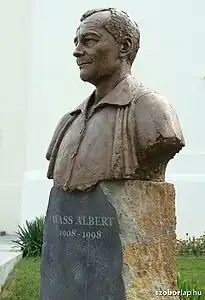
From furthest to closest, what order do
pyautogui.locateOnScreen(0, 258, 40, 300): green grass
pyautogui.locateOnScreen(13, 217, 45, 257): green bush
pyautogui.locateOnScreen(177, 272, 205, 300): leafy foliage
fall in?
pyautogui.locateOnScreen(13, 217, 45, 257): green bush
pyautogui.locateOnScreen(0, 258, 40, 300): green grass
pyautogui.locateOnScreen(177, 272, 205, 300): leafy foliage

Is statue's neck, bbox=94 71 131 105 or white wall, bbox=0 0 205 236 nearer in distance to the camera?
statue's neck, bbox=94 71 131 105

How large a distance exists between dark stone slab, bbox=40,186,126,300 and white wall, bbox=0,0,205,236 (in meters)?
8.03

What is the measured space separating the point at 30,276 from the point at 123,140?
458 centimetres

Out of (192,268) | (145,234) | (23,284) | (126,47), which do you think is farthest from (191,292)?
(192,268)

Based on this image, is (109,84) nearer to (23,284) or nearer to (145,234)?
(145,234)

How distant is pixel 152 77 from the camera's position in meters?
12.0

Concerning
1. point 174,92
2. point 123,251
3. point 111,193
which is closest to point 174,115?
point 111,193

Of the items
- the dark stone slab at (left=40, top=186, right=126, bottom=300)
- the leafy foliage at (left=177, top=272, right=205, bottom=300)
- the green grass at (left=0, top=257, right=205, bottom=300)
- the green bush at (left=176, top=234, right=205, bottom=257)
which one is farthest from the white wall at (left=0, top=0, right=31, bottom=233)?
the dark stone slab at (left=40, top=186, right=126, bottom=300)

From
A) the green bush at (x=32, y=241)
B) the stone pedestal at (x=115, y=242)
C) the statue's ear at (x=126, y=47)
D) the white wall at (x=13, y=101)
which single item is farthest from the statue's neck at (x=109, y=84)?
the white wall at (x=13, y=101)

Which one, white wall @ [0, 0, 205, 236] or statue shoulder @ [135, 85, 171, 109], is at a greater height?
white wall @ [0, 0, 205, 236]

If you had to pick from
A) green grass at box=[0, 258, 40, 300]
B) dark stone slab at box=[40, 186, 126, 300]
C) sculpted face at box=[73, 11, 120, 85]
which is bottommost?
green grass at box=[0, 258, 40, 300]

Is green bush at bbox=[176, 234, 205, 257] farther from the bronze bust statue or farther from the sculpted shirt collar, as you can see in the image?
the sculpted shirt collar

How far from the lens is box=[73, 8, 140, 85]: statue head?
3.41 metres

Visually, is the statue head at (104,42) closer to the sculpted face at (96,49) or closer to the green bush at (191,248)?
the sculpted face at (96,49)
